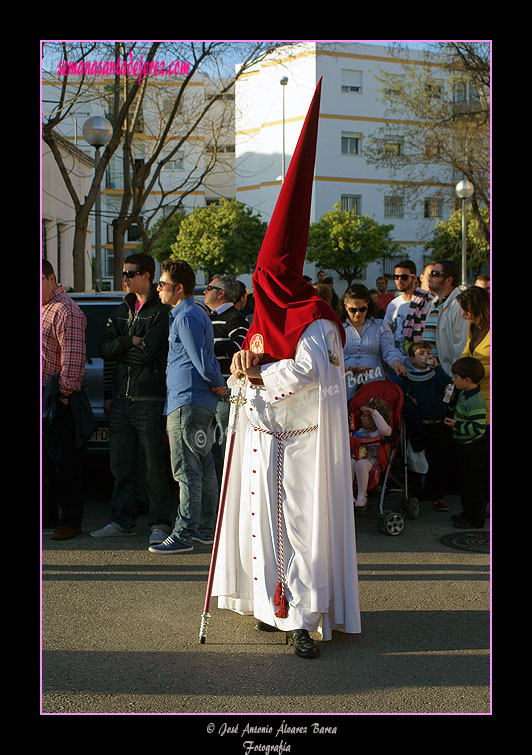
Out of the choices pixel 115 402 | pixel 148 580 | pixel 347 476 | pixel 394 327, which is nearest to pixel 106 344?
pixel 115 402

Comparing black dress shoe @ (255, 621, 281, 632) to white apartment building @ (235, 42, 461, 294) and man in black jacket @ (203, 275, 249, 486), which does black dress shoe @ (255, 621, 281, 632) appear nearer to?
man in black jacket @ (203, 275, 249, 486)

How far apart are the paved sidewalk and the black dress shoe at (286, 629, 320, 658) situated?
0.16ft

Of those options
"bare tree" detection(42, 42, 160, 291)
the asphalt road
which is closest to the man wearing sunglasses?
the asphalt road

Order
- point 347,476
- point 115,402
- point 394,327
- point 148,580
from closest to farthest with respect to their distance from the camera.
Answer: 1. point 347,476
2. point 148,580
3. point 115,402
4. point 394,327

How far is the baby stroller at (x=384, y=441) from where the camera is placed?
7.36 metres

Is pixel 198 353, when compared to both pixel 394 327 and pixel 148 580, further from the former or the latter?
pixel 394 327

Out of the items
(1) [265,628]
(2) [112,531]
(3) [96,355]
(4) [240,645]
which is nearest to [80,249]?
(3) [96,355]

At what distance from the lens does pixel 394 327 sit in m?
9.88

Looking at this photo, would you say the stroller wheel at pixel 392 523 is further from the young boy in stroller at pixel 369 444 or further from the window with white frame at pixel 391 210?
the window with white frame at pixel 391 210

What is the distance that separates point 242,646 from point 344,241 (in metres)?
42.5

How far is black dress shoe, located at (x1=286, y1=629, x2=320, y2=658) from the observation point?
4.66 metres

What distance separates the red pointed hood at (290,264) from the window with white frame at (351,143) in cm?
5215

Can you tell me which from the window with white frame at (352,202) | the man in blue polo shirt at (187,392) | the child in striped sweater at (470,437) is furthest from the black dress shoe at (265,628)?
the window with white frame at (352,202)

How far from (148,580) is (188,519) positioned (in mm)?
804
